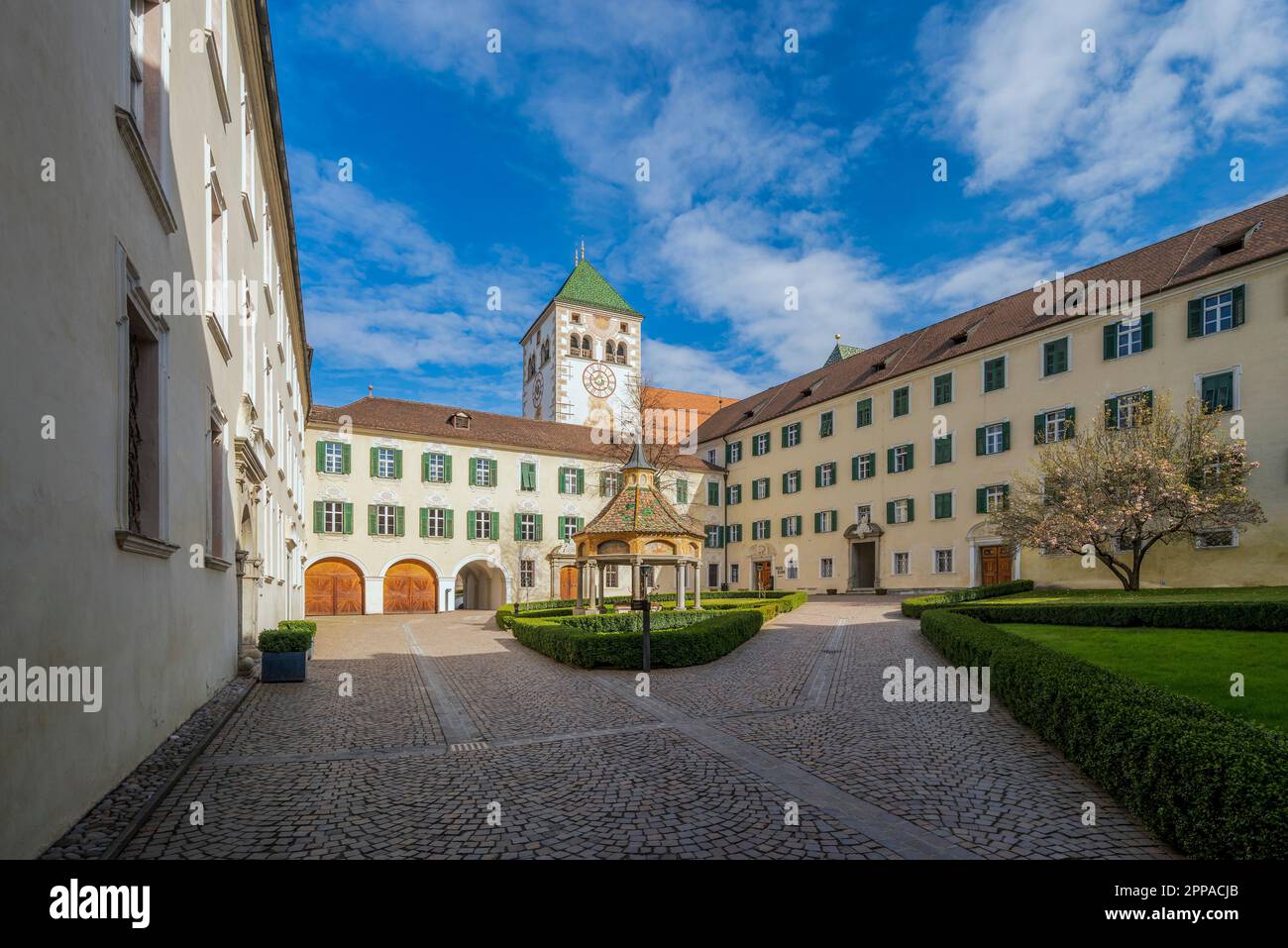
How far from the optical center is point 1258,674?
28.6 feet

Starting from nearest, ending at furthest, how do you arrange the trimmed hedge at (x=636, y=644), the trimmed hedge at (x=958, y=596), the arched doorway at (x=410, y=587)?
the trimmed hedge at (x=636, y=644)
the trimmed hedge at (x=958, y=596)
the arched doorway at (x=410, y=587)

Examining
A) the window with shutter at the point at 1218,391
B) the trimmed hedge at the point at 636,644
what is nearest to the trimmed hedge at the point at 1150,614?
the trimmed hedge at the point at 636,644

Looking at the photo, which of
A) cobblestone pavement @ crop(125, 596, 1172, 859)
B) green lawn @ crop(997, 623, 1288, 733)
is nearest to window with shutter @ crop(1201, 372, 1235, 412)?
green lawn @ crop(997, 623, 1288, 733)

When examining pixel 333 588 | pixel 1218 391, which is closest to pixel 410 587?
pixel 333 588

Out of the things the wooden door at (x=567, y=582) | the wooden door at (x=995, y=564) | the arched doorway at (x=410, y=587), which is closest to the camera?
the wooden door at (x=995, y=564)

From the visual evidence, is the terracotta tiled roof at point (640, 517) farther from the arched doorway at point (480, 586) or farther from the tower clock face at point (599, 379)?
the tower clock face at point (599, 379)

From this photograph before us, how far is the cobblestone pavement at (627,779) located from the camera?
15.9 ft

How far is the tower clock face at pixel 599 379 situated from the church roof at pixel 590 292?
17.2 feet

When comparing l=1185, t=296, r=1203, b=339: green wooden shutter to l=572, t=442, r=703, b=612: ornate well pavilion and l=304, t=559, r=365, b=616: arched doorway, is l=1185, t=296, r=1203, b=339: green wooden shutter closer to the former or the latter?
l=572, t=442, r=703, b=612: ornate well pavilion

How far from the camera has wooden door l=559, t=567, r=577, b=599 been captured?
129 ft

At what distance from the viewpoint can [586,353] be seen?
57.3 meters

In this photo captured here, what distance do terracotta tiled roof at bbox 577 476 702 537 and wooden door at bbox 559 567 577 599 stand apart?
753 inches
